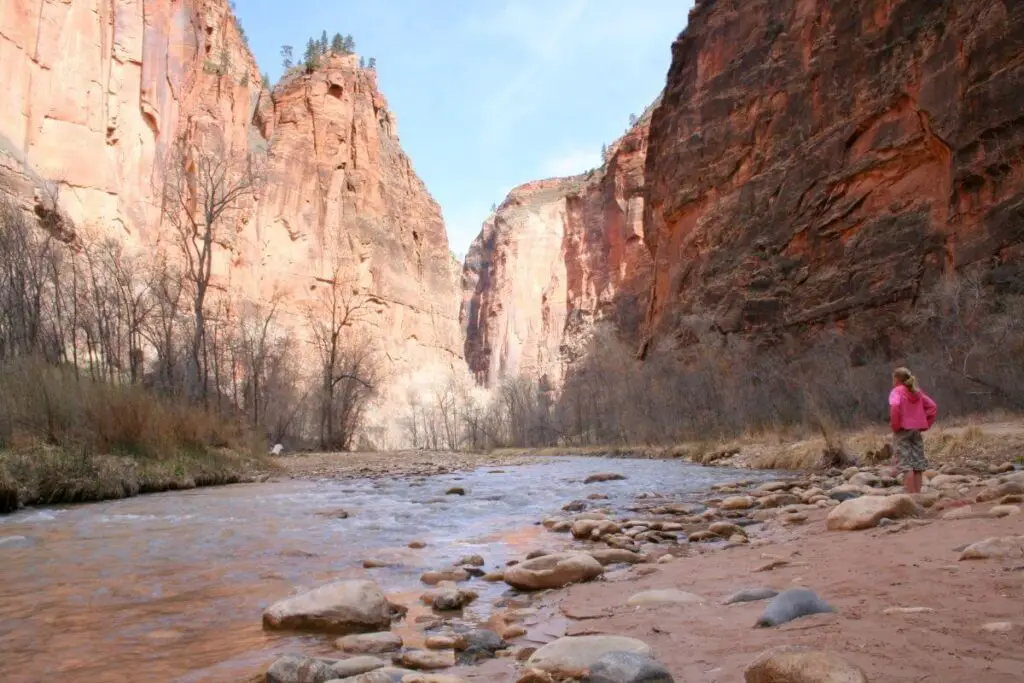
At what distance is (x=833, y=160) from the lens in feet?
112

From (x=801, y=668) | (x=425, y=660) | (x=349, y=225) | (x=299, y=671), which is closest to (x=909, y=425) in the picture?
(x=801, y=668)

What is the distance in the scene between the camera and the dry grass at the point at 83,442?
357 inches

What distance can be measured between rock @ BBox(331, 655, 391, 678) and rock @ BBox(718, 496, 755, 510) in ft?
20.4

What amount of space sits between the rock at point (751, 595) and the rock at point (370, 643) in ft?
5.40

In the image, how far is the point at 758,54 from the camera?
138ft

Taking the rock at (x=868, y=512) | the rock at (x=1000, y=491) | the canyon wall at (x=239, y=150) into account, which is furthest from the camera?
the canyon wall at (x=239, y=150)

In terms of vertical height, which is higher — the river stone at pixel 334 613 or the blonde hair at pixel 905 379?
the blonde hair at pixel 905 379

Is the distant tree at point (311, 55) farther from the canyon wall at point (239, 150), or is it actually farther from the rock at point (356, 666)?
the rock at point (356, 666)

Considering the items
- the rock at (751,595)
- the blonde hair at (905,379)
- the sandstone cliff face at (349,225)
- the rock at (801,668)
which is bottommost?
the rock at (751,595)

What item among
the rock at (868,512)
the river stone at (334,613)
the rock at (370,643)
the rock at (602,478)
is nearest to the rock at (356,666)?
the rock at (370,643)

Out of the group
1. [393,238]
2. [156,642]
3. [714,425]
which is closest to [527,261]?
[393,238]

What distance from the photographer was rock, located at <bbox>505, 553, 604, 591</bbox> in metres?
4.39

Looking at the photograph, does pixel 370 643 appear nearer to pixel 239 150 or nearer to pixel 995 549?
pixel 995 549

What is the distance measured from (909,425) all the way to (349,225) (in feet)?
196
